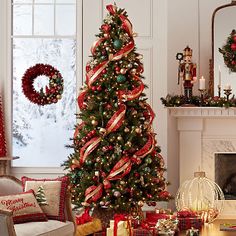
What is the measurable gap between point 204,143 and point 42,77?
6.84 feet

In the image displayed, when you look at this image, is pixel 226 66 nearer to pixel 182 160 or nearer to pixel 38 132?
pixel 182 160

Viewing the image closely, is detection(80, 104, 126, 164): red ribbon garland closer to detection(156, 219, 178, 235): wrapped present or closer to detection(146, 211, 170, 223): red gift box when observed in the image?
detection(146, 211, 170, 223): red gift box

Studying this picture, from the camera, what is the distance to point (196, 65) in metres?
7.48

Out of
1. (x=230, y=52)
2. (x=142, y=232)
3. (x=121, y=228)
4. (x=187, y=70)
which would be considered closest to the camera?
(x=121, y=228)

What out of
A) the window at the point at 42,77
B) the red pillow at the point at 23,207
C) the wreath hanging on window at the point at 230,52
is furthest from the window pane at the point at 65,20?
the red pillow at the point at 23,207

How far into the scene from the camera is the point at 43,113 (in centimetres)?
782

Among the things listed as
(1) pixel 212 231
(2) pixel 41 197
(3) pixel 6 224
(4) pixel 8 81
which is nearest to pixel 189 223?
(1) pixel 212 231

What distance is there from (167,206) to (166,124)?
955 millimetres

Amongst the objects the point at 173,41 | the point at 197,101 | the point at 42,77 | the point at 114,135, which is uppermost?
the point at 173,41

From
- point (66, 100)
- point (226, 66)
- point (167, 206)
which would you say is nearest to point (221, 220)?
point (167, 206)

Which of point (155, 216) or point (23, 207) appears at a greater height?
point (23, 207)

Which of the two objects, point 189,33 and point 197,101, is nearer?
point 197,101

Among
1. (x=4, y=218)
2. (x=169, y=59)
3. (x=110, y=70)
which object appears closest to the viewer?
(x=4, y=218)

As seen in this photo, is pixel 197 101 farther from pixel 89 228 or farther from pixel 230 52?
pixel 89 228
